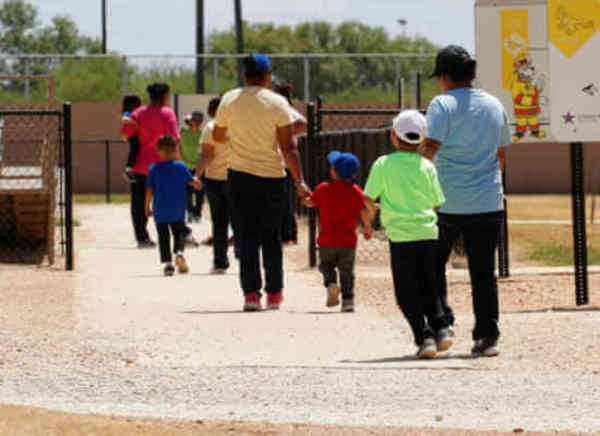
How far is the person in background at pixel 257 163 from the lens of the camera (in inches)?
422

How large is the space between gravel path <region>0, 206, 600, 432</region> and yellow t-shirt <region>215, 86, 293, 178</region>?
3.57ft

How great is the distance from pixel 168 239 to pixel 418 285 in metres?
5.54

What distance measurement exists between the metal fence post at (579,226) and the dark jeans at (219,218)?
3510mm

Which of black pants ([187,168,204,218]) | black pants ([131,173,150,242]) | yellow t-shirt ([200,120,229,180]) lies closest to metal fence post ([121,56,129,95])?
black pants ([187,168,204,218])

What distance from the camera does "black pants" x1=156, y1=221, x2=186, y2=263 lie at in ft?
45.2

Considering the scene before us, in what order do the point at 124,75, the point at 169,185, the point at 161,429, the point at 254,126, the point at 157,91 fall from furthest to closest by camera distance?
A: the point at 124,75, the point at 157,91, the point at 169,185, the point at 254,126, the point at 161,429

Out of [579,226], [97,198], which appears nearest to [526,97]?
[579,226]

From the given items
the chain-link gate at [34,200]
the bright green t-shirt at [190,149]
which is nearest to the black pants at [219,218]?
the chain-link gate at [34,200]

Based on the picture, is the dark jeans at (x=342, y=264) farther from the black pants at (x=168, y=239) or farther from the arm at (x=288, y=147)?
the black pants at (x=168, y=239)

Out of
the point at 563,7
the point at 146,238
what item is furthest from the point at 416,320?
the point at 146,238

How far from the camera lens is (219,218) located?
45.2ft

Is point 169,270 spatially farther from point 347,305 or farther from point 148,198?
point 347,305

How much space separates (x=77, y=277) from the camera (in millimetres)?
13727

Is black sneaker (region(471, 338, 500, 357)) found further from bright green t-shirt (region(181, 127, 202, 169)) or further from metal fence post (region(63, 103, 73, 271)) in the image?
bright green t-shirt (region(181, 127, 202, 169))
